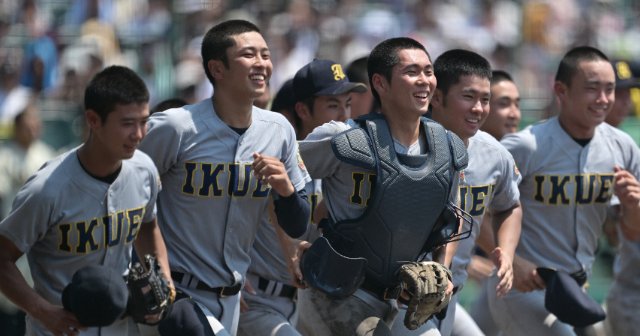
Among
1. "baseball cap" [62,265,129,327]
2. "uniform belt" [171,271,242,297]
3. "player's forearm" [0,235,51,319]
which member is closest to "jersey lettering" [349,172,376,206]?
"uniform belt" [171,271,242,297]

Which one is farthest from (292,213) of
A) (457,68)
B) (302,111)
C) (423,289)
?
(302,111)

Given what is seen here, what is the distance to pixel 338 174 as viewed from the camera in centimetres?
711

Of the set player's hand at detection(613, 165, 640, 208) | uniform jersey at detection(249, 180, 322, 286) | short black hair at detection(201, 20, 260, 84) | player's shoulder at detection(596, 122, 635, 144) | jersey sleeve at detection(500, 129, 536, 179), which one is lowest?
uniform jersey at detection(249, 180, 322, 286)

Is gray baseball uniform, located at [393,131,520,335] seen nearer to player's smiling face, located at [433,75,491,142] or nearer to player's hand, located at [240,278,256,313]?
player's smiling face, located at [433,75,491,142]

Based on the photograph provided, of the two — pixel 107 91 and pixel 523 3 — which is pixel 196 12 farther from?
pixel 107 91

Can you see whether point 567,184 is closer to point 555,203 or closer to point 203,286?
point 555,203

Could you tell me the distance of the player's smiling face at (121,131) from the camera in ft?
22.3

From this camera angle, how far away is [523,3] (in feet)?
58.2

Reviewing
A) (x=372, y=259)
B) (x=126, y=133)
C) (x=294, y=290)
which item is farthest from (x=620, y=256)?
(x=126, y=133)

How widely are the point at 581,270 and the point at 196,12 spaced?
8342 millimetres

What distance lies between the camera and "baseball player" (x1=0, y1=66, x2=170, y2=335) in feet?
21.9

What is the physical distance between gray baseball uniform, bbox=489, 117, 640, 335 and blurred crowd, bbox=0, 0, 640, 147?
5.92 m

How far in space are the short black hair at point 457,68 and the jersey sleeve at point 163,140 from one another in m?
1.78

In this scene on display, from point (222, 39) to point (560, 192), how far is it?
9.31 ft
